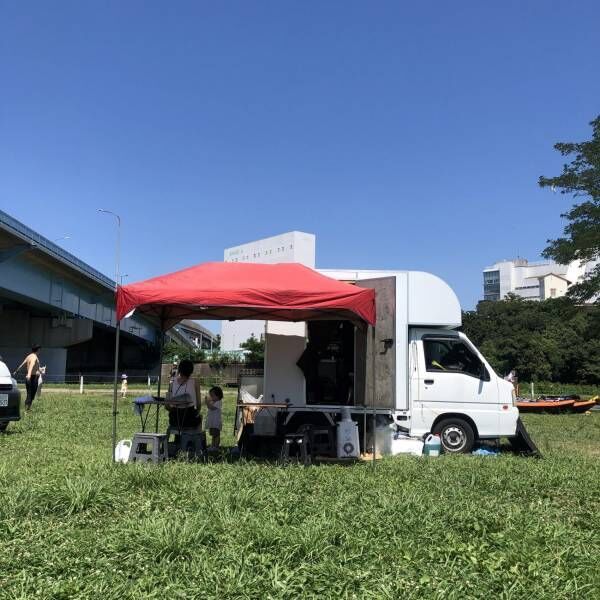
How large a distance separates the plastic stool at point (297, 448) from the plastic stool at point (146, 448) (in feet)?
5.09

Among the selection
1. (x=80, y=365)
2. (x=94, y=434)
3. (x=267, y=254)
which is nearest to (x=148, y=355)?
(x=80, y=365)

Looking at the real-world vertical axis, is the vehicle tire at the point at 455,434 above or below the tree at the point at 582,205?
below

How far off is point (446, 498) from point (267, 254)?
293 feet

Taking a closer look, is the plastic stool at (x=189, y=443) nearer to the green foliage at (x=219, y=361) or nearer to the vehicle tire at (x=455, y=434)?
the vehicle tire at (x=455, y=434)

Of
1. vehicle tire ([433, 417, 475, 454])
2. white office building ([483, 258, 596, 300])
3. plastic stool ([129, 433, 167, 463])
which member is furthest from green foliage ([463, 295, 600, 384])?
white office building ([483, 258, 596, 300])

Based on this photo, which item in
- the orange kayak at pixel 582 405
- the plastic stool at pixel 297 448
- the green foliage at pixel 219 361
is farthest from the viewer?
the green foliage at pixel 219 361

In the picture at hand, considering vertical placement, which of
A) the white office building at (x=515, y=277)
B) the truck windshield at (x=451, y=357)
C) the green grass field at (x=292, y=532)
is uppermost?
the white office building at (x=515, y=277)

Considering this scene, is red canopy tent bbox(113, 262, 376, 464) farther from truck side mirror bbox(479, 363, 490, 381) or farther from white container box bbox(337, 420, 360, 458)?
truck side mirror bbox(479, 363, 490, 381)

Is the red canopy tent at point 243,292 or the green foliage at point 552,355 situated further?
the green foliage at point 552,355

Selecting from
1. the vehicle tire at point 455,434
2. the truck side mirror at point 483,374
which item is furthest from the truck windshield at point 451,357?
the vehicle tire at point 455,434

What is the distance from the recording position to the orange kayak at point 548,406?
23172 mm

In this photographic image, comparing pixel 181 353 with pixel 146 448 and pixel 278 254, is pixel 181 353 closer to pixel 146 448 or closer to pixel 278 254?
pixel 278 254

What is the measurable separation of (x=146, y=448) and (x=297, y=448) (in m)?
2.03

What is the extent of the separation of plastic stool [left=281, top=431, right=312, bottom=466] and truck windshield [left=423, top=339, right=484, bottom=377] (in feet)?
10.0
